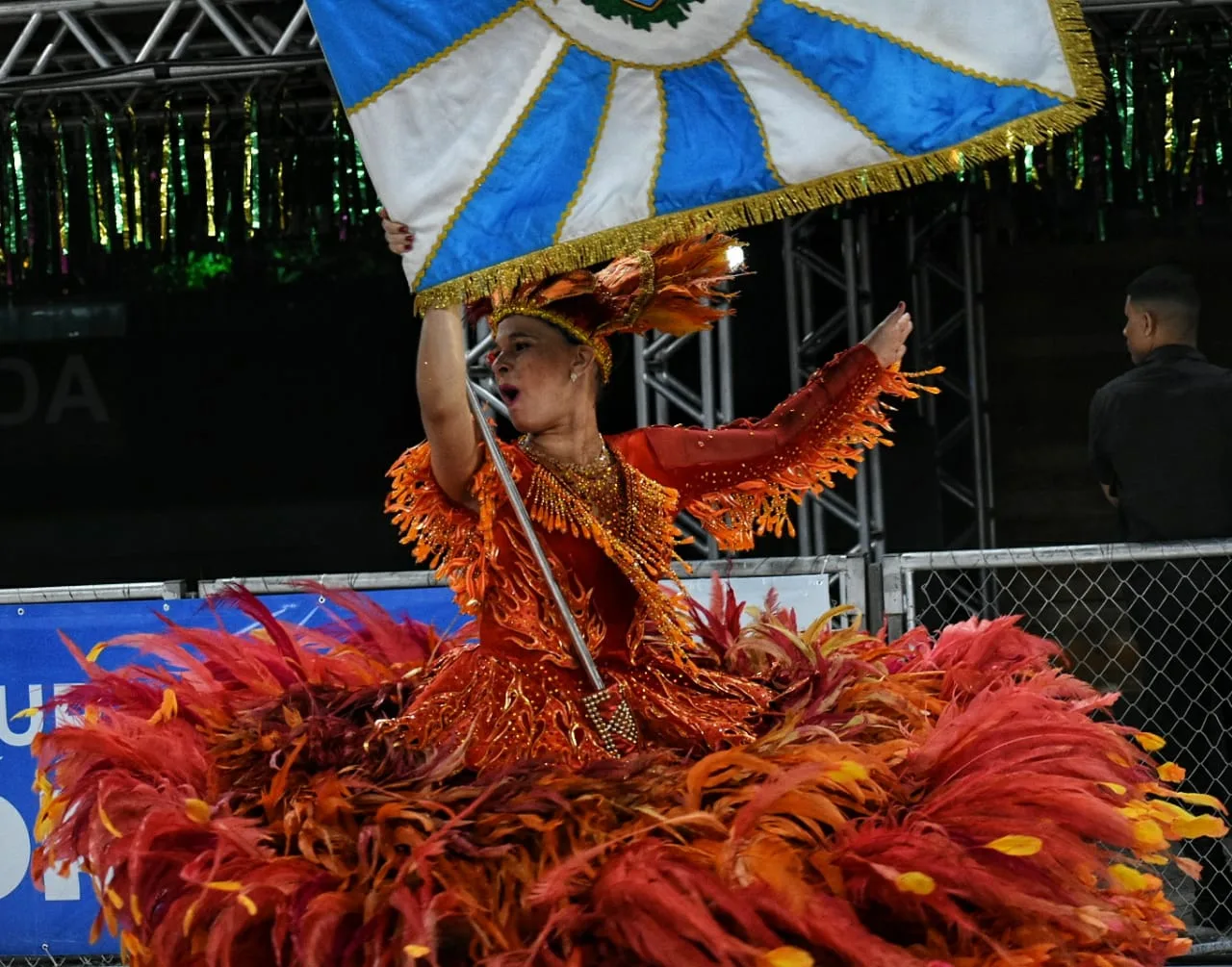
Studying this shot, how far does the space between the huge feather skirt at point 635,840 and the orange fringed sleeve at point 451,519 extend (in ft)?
1.00

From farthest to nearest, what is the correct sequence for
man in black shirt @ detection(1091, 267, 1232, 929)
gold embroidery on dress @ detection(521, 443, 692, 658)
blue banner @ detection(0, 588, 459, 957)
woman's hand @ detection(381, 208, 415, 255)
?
man in black shirt @ detection(1091, 267, 1232, 929) < blue banner @ detection(0, 588, 459, 957) < gold embroidery on dress @ detection(521, 443, 692, 658) < woman's hand @ detection(381, 208, 415, 255)

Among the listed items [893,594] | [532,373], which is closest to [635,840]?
[532,373]

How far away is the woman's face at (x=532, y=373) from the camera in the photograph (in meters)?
3.19

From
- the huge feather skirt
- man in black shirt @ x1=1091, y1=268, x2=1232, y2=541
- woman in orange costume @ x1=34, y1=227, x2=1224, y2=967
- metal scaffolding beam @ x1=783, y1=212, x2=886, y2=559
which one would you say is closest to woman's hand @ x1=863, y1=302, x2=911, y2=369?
woman in orange costume @ x1=34, y1=227, x2=1224, y2=967

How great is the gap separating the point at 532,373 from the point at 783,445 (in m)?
0.65

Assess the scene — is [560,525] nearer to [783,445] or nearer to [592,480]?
[592,480]

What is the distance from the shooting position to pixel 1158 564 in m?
5.43

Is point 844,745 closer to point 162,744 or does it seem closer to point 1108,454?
point 162,744

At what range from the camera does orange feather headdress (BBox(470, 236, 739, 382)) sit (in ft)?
10.5

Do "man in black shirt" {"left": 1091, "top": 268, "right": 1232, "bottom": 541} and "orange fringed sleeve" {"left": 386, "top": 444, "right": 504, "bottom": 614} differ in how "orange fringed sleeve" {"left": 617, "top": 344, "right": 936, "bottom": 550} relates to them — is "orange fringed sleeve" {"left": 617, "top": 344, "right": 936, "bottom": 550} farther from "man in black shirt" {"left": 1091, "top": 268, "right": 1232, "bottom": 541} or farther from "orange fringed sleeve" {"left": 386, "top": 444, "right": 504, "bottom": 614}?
"man in black shirt" {"left": 1091, "top": 268, "right": 1232, "bottom": 541}

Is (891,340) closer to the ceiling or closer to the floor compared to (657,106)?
closer to the floor

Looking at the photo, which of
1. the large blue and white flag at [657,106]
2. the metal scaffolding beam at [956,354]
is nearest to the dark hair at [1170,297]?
the metal scaffolding beam at [956,354]

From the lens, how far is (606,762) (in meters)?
2.92

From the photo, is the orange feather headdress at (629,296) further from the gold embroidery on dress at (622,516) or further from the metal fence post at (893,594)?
the metal fence post at (893,594)
